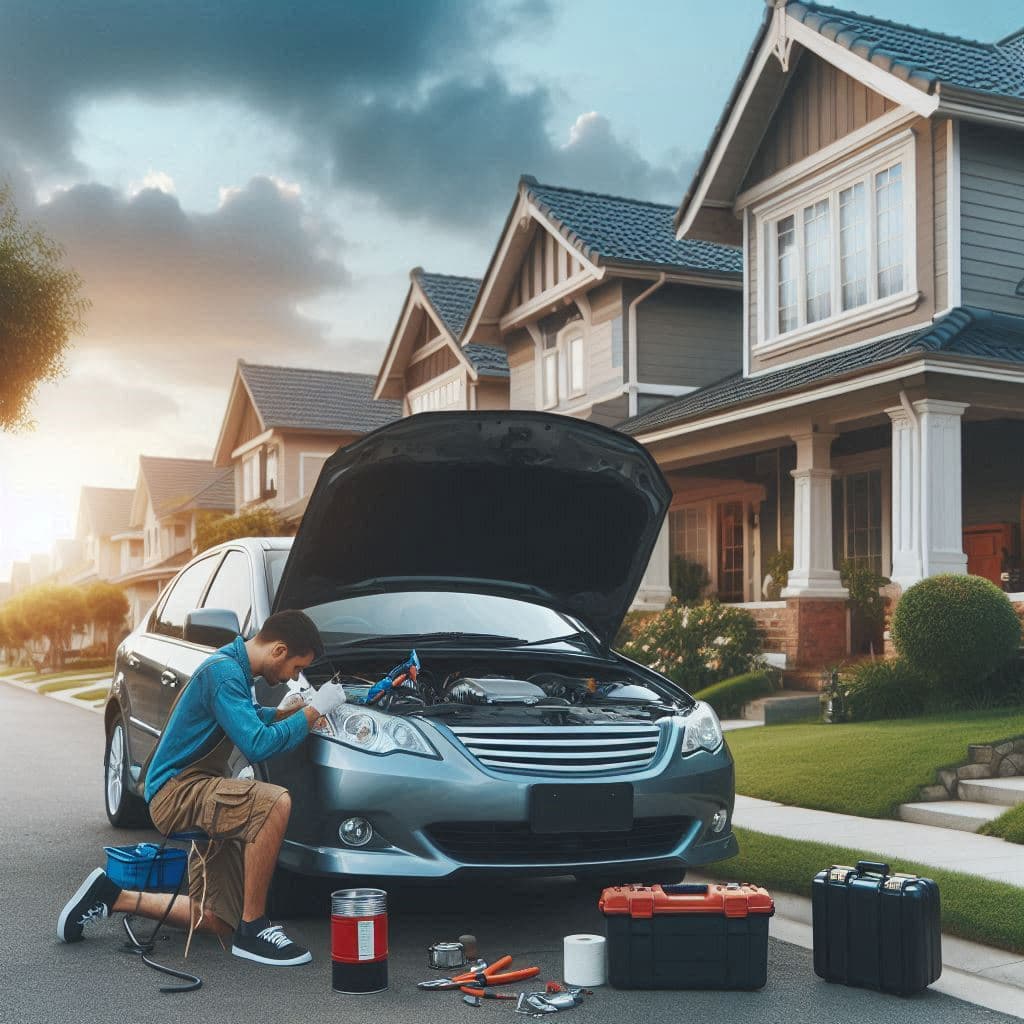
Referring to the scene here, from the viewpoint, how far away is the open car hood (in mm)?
6773

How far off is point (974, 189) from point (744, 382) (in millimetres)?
4325

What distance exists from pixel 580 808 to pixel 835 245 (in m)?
13.3

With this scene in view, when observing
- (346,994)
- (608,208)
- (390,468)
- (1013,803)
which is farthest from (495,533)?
(608,208)

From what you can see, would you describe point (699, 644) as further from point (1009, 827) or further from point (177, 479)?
point (177, 479)

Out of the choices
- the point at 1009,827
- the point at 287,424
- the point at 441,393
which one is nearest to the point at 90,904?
the point at 1009,827

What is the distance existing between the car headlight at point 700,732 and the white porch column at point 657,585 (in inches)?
527

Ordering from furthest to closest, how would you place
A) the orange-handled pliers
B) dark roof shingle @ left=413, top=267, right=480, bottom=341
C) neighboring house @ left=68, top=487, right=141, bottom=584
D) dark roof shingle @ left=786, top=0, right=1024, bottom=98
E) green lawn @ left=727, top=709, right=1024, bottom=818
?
neighboring house @ left=68, top=487, right=141, bottom=584 < dark roof shingle @ left=413, top=267, right=480, bottom=341 < dark roof shingle @ left=786, top=0, right=1024, bottom=98 < green lawn @ left=727, top=709, right=1024, bottom=818 < the orange-handled pliers

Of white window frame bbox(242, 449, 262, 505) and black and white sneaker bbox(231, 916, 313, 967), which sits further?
white window frame bbox(242, 449, 262, 505)

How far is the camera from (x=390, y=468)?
683 centimetres

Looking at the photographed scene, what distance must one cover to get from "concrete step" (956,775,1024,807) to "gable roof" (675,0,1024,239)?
862cm

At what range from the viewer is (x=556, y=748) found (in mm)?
5938

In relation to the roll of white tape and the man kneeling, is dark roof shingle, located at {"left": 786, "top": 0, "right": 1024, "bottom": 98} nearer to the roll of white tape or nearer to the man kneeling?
the man kneeling

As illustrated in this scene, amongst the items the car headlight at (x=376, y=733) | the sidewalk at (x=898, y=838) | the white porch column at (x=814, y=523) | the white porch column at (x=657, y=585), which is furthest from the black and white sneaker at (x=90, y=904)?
the white porch column at (x=657, y=585)

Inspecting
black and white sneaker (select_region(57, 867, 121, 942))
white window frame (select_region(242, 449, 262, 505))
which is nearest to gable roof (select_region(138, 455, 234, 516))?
white window frame (select_region(242, 449, 262, 505))
